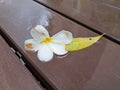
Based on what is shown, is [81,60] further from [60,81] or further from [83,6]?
[83,6]

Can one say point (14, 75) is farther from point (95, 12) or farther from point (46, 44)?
point (95, 12)

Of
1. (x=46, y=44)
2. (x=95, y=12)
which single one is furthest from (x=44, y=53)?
(x=95, y=12)

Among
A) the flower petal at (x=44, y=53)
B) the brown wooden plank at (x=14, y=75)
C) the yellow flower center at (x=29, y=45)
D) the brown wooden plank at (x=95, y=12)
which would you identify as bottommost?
the brown wooden plank at (x=95, y=12)

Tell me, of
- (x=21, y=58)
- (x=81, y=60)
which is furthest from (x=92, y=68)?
(x=21, y=58)

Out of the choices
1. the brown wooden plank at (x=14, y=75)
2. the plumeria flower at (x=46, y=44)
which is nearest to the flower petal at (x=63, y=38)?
the plumeria flower at (x=46, y=44)

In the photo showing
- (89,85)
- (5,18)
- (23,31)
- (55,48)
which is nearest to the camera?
(89,85)

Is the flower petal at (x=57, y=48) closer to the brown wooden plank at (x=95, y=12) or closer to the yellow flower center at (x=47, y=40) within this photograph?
the yellow flower center at (x=47, y=40)

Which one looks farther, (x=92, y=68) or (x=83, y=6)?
(x=83, y=6)
